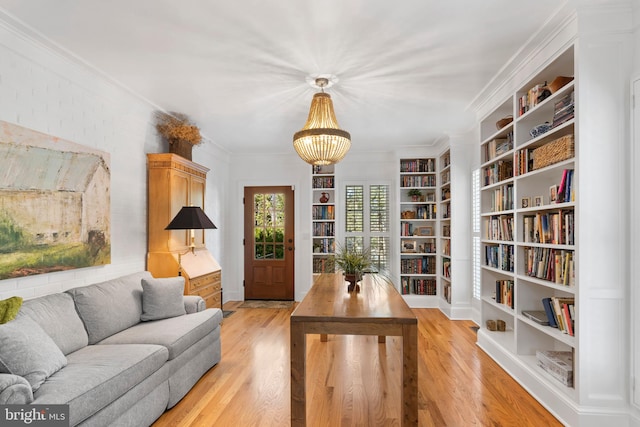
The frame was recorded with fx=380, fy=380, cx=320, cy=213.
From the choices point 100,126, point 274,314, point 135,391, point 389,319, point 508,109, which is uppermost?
point 508,109

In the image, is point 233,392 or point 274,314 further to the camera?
point 274,314

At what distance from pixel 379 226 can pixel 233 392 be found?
4.28 m

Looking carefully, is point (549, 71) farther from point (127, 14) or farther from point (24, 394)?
point (24, 394)

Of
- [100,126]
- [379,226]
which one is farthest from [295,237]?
[100,126]

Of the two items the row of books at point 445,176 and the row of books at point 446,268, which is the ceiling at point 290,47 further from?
the row of books at point 446,268

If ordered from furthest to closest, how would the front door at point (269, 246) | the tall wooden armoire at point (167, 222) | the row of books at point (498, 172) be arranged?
1. the front door at point (269, 246)
2. the tall wooden armoire at point (167, 222)
3. the row of books at point (498, 172)

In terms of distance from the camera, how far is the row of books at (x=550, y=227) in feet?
8.69

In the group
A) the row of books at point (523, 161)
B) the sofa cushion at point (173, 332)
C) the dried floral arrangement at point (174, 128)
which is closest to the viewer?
the sofa cushion at point (173, 332)

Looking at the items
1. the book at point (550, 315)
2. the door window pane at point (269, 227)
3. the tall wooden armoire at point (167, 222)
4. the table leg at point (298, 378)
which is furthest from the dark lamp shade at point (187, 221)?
the book at point (550, 315)

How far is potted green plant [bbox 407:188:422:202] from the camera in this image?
6.45 metres

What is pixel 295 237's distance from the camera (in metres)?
6.93

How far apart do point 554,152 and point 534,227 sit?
2.21 ft

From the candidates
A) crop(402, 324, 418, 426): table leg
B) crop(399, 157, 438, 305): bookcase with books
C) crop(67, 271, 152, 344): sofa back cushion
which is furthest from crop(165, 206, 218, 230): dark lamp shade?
crop(399, 157, 438, 305): bookcase with books

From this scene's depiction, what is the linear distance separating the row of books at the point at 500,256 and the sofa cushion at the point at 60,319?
3659mm
